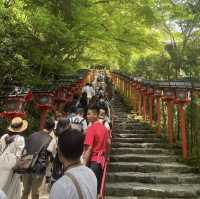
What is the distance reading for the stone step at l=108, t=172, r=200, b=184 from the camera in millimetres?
10375

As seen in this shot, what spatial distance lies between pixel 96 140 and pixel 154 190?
3.32 metres

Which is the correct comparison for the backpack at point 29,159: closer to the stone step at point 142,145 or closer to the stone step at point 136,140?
the stone step at point 142,145

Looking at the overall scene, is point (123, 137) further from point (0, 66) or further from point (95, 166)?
point (95, 166)

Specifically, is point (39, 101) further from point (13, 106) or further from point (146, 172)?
point (146, 172)

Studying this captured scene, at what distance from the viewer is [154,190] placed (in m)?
9.57

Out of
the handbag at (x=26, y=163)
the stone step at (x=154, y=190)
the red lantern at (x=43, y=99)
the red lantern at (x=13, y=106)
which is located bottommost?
the stone step at (x=154, y=190)

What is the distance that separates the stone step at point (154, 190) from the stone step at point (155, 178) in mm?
295

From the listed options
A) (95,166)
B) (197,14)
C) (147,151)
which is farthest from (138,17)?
(95,166)

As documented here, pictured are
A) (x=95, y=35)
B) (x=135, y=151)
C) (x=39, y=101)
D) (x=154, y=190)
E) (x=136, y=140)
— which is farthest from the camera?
(x=95, y=35)

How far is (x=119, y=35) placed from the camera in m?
17.9

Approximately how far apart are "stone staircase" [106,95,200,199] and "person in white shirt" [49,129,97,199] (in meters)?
6.46

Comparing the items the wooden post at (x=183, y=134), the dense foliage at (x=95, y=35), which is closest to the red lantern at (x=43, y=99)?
the dense foliage at (x=95, y=35)

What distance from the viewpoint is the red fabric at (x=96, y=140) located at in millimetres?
6711

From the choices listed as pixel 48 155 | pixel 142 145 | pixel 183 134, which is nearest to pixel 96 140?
pixel 48 155
